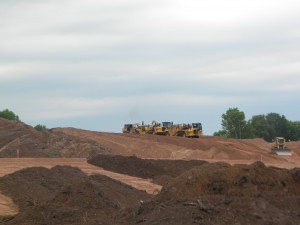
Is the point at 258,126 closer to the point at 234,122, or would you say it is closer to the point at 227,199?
the point at 234,122

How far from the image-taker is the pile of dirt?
1874 inches

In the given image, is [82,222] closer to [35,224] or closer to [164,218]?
[35,224]

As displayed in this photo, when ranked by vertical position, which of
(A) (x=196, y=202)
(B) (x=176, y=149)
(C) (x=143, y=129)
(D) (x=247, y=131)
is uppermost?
(D) (x=247, y=131)

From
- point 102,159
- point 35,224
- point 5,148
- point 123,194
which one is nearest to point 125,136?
point 5,148

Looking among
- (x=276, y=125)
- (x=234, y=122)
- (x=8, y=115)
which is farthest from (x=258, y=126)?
(x=8, y=115)

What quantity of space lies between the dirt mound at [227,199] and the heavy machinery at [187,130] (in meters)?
49.5

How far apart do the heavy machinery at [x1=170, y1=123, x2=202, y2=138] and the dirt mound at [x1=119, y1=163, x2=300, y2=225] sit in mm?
49510

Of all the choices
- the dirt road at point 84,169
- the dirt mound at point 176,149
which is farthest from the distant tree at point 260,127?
the dirt road at point 84,169

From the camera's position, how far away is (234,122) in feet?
385

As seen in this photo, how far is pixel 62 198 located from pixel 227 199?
285 inches

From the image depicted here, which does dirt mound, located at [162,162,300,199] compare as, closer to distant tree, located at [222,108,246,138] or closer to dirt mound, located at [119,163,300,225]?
dirt mound, located at [119,163,300,225]

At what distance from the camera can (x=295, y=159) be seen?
62.9 metres

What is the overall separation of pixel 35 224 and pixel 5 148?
3409 centimetres

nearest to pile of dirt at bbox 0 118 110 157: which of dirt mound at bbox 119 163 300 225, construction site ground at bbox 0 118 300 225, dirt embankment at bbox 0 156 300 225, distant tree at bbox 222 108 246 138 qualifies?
construction site ground at bbox 0 118 300 225
